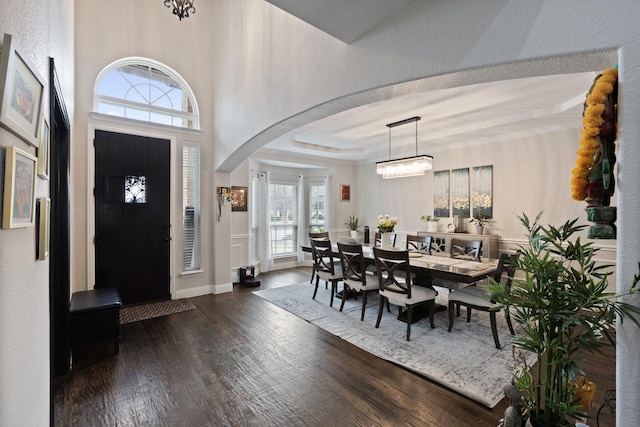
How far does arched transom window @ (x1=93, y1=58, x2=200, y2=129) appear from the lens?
405cm

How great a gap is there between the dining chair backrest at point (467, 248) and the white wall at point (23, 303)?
13.3ft

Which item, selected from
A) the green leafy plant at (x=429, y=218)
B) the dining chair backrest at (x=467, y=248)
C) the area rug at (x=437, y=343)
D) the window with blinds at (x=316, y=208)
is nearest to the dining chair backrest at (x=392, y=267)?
the area rug at (x=437, y=343)

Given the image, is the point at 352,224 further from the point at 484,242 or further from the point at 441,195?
the point at 484,242

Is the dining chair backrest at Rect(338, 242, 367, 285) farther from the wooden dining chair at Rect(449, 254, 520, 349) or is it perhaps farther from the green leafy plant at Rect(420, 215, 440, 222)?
the green leafy plant at Rect(420, 215, 440, 222)

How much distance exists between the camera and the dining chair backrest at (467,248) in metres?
4.02

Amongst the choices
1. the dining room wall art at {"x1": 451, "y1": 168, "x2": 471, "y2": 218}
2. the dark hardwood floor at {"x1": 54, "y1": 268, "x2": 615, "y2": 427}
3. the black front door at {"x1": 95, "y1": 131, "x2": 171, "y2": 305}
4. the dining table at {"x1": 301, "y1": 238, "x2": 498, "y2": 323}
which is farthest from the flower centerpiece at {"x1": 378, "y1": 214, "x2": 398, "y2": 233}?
the black front door at {"x1": 95, "y1": 131, "x2": 171, "y2": 305}

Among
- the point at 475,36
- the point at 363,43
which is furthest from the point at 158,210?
the point at 475,36

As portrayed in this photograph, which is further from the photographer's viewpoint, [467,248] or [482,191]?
[482,191]

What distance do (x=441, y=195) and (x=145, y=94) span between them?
537 centimetres

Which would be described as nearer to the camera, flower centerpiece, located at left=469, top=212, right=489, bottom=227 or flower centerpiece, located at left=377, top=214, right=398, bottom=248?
flower centerpiece, located at left=377, top=214, right=398, bottom=248

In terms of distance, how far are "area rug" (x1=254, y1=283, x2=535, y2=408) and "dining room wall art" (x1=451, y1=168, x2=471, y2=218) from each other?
1878 millimetres

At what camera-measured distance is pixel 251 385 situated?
2.36 m

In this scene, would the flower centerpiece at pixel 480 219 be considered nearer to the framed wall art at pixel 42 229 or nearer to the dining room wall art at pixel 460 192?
the dining room wall art at pixel 460 192

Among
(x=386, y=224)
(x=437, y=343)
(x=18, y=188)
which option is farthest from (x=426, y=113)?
(x=18, y=188)
